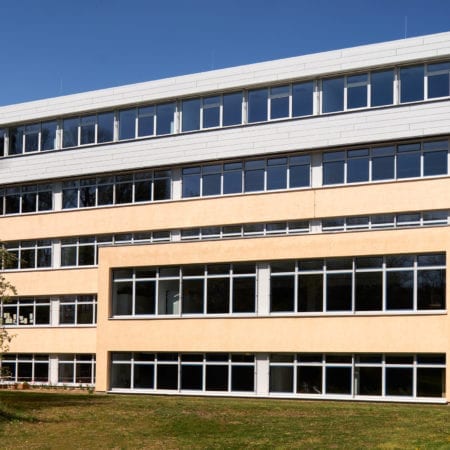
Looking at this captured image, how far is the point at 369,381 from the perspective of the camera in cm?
3403

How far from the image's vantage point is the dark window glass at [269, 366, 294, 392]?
35.4 meters

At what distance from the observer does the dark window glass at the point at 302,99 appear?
40000 mm

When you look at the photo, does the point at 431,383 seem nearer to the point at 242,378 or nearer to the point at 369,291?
the point at 369,291

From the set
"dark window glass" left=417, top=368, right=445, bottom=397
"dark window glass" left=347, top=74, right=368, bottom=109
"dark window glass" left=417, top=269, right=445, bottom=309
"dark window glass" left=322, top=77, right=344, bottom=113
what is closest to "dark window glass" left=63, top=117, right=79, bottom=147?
"dark window glass" left=322, top=77, right=344, bottom=113

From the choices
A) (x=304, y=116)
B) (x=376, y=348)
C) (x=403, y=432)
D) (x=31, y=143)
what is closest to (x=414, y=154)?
(x=304, y=116)

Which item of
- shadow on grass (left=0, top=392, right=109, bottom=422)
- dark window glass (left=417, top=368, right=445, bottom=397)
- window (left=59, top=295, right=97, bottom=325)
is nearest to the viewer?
shadow on grass (left=0, top=392, right=109, bottom=422)

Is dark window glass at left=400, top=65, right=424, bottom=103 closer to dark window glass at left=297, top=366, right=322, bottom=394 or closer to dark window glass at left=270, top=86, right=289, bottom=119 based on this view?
dark window glass at left=270, top=86, right=289, bottom=119

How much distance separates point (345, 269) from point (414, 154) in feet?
20.2

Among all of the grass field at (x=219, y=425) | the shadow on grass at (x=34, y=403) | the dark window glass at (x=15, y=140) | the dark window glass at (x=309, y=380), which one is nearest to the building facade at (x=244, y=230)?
the dark window glass at (x=309, y=380)

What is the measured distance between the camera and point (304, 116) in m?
39.8

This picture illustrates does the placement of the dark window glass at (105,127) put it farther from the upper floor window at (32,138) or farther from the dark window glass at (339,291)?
the dark window glass at (339,291)

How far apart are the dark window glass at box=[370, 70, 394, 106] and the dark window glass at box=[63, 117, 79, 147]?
49.8 feet

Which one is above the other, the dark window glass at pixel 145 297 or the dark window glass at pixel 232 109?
the dark window glass at pixel 232 109

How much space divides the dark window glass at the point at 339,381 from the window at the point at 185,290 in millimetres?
3863
